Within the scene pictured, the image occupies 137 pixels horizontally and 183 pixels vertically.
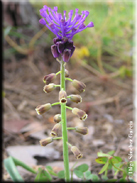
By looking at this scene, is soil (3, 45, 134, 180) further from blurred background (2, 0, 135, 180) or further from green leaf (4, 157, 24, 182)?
green leaf (4, 157, 24, 182)

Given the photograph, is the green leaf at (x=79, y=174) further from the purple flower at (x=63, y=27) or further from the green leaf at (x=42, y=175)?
the purple flower at (x=63, y=27)

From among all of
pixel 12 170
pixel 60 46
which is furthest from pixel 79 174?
pixel 60 46

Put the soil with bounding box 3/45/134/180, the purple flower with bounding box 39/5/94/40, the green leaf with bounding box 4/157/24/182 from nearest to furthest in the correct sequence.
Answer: the purple flower with bounding box 39/5/94/40, the green leaf with bounding box 4/157/24/182, the soil with bounding box 3/45/134/180

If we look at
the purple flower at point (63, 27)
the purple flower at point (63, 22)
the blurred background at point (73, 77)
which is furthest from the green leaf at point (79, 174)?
the purple flower at point (63, 22)

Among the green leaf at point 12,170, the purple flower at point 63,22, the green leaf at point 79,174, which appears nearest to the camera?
the purple flower at point 63,22

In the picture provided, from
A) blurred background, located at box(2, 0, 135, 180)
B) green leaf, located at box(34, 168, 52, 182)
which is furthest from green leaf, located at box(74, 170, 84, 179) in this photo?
blurred background, located at box(2, 0, 135, 180)

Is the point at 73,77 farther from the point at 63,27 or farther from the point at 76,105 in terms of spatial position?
the point at 63,27
